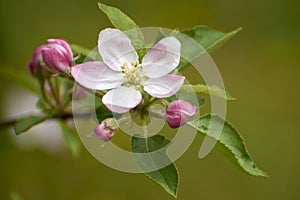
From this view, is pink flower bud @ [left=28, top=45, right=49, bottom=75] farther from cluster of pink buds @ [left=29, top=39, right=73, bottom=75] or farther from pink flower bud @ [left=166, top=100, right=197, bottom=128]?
pink flower bud @ [left=166, top=100, right=197, bottom=128]

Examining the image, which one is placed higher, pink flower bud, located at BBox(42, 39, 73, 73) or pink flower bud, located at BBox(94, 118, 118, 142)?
pink flower bud, located at BBox(42, 39, 73, 73)

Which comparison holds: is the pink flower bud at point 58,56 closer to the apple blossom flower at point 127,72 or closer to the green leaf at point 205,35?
the apple blossom flower at point 127,72

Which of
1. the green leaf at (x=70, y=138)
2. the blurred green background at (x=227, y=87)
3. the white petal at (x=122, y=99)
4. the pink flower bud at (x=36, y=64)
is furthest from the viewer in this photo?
the blurred green background at (x=227, y=87)

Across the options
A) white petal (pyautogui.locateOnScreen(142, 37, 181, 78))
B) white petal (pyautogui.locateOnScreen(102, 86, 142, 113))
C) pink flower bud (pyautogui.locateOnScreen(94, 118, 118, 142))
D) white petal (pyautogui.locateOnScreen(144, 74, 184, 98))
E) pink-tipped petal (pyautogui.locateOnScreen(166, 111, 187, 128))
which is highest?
white petal (pyautogui.locateOnScreen(142, 37, 181, 78))

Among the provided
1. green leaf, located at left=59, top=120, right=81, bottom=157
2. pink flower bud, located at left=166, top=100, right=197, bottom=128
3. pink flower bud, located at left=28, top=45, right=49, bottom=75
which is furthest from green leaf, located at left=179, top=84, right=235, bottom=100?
green leaf, located at left=59, top=120, right=81, bottom=157

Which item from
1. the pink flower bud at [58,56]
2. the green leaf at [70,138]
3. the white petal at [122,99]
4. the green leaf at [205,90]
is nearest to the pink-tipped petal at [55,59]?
the pink flower bud at [58,56]

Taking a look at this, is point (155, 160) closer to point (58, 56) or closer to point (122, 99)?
point (122, 99)

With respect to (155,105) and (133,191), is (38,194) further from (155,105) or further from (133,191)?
(155,105)

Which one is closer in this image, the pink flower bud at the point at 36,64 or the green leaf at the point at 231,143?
the green leaf at the point at 231,143
